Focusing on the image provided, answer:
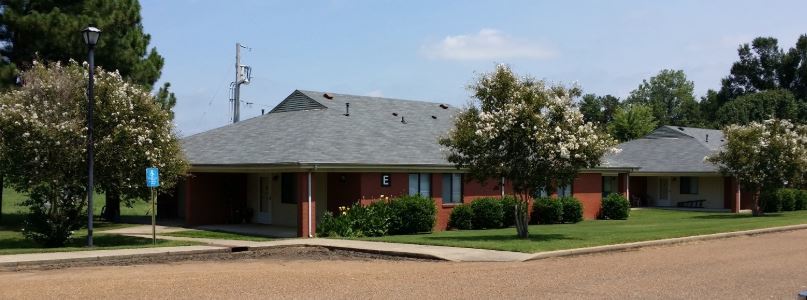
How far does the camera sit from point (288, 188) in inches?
1064

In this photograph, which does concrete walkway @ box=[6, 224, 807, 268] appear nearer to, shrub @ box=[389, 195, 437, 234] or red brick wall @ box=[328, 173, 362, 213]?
shrub @ box=[389, 195, 437, 234]

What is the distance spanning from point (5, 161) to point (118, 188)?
9.01 feet

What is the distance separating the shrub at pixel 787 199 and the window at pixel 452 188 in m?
20.5

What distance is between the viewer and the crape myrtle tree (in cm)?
1930

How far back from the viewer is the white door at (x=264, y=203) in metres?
28.0

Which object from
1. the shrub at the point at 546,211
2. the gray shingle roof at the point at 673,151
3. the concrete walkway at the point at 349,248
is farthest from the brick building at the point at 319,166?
the gray shingle roof at the point at 673,151

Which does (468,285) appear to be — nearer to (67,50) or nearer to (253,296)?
(253,296)

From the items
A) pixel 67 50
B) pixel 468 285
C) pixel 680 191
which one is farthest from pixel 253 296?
pixel 680 191

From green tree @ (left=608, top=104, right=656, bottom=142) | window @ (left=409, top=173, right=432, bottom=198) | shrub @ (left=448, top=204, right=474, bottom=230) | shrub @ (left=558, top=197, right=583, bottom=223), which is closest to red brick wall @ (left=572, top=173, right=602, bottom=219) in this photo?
shrub @ (left=558, top=197, right=583, bottom=223)

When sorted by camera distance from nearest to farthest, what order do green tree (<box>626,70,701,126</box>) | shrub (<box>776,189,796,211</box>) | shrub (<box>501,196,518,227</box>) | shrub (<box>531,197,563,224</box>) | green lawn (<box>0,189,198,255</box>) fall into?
green lawn (<box>0,189,198,255</box>) < shrub (<box>501,196,518,227</box>) < shrub (<box>531,197,563,224</box>) < shrub (<box>776,189,796,211</box>) < green tree (<box>626,70,701,126</box>)

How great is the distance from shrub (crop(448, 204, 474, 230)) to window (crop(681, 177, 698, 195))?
2268cm

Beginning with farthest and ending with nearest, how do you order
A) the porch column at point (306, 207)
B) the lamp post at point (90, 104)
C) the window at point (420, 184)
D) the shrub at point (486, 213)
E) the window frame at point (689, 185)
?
the window frame at point (689, 185)
the shrub at point (486, 213)
the window at point (420, 184)
the porch column at point (306, 207)
the lamp post at point (90, 104)

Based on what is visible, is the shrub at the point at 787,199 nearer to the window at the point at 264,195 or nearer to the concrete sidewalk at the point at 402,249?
the window at the point at 264,195

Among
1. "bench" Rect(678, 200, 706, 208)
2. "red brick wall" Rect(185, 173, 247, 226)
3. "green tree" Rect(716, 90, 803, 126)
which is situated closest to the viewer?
"red brick wall" Rect(185, 173, 247, 226)
